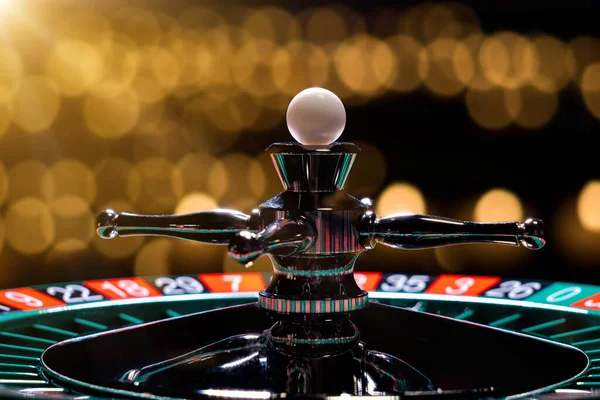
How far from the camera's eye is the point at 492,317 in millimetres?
1291

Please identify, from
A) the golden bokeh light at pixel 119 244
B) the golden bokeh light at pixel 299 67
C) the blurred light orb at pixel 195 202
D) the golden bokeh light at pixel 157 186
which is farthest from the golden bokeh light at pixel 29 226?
the golden bokeh light at pixel 299 67

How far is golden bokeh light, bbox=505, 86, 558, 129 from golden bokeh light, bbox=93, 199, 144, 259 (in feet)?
3.80

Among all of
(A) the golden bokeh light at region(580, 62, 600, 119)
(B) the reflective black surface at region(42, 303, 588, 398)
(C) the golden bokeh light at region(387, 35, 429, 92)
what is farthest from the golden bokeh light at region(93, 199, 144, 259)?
(A) the golden bokeh light at region(580, 62, 600, 119)

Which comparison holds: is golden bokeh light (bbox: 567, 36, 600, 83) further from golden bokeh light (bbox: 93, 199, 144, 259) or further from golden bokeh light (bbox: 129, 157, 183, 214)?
golden bokeh light (bbox: 93, 199, 144, 259)

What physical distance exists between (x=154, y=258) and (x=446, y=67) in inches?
40.9

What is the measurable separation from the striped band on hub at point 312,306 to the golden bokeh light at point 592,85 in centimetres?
148

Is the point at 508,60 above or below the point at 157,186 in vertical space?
above

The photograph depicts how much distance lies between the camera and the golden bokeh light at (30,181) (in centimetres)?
227

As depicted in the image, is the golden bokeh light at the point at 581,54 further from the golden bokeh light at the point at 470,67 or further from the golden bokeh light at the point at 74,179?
the golden bokeh light at the point at 74,179

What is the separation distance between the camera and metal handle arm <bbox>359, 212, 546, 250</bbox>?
856mm

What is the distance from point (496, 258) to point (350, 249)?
4.70ft

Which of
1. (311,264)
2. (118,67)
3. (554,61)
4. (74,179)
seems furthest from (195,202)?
(311,264)

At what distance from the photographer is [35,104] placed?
230 cm

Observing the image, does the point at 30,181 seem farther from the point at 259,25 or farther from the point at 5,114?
the point at 259,25
